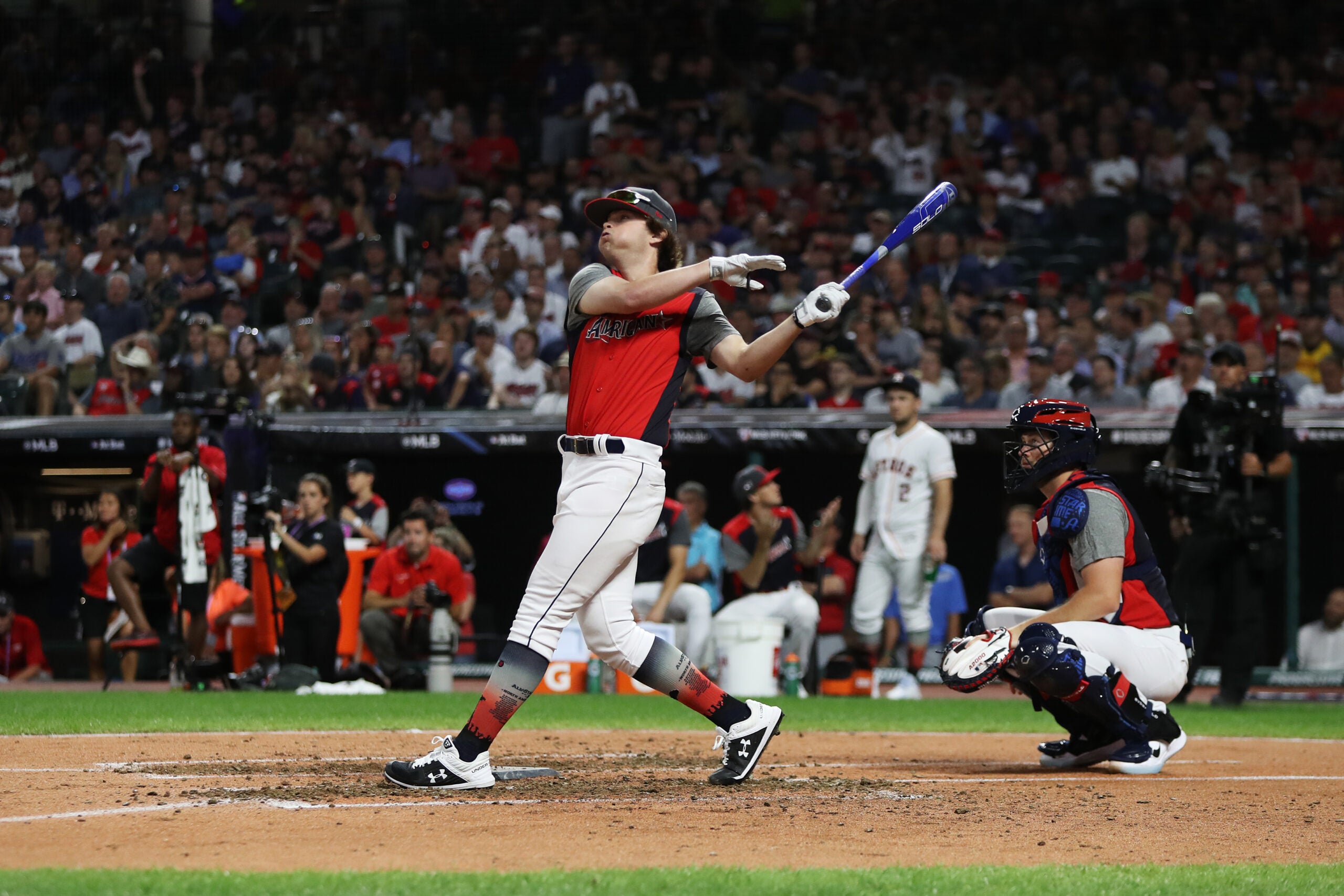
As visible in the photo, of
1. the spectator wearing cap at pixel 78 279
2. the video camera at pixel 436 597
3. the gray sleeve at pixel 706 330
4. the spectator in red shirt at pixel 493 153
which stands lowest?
the video camera at pixel 436 597

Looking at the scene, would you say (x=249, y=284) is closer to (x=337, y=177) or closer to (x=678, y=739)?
(x=337, y=177)

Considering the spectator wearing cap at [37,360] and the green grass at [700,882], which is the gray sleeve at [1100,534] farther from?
the spectator wearing cap at [37,360]

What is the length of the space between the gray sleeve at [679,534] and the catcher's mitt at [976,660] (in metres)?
5.45

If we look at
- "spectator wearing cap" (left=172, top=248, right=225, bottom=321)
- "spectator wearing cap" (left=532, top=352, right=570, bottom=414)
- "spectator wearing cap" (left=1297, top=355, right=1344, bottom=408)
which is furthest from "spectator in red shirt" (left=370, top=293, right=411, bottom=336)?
"spectator wearing cap" (left=1297, top=355, right=1344, bottom=408)

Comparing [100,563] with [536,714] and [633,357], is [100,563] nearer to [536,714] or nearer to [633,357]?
[536,714]

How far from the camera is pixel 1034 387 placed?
12141 mm

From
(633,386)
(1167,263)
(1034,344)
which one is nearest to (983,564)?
(1034,344)

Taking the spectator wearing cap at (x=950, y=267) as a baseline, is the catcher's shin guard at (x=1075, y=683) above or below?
below

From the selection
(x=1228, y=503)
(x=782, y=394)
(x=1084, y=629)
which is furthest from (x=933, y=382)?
(x=1084, y=629)

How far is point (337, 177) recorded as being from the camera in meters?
16.9

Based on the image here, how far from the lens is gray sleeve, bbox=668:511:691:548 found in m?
10.9

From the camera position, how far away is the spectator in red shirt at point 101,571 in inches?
517

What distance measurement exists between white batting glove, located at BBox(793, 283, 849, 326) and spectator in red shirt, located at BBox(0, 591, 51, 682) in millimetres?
10153

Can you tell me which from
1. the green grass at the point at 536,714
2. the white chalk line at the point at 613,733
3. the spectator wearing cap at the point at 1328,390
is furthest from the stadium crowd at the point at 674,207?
the white chalk line at the point at 613,733
